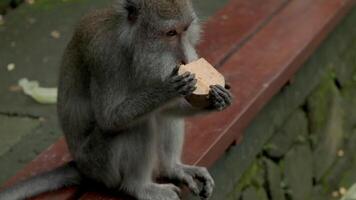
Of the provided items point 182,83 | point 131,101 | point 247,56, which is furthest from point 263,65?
point 182,83

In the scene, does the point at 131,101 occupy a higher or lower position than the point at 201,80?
lower

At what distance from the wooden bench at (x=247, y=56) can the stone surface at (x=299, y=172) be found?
26.0 inches

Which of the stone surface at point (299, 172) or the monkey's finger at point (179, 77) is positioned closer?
the monkey's finger at point (179, 77)

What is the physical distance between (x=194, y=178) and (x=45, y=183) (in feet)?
2.39

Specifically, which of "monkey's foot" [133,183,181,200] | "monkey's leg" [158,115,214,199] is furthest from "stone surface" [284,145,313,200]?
"monkey's foot" [133,183,181,200]

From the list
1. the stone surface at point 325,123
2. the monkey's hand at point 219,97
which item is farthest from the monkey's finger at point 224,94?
the stone surface at point 325,123

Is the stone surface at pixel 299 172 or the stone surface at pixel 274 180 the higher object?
the stone surface at pixel 274 180

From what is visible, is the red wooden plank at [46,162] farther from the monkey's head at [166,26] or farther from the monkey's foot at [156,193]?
the monkey's head at [166,26]

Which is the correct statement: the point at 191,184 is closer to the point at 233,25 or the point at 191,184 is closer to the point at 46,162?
the point at 46,162

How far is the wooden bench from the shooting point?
5.30 m

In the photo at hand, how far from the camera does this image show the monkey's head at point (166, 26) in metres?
4.35

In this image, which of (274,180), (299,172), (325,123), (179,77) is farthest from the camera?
(325,123)

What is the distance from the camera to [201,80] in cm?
435

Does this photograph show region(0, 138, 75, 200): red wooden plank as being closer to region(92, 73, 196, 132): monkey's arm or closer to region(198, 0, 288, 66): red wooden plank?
region(92, 73, 196, 132): monkey's arm
